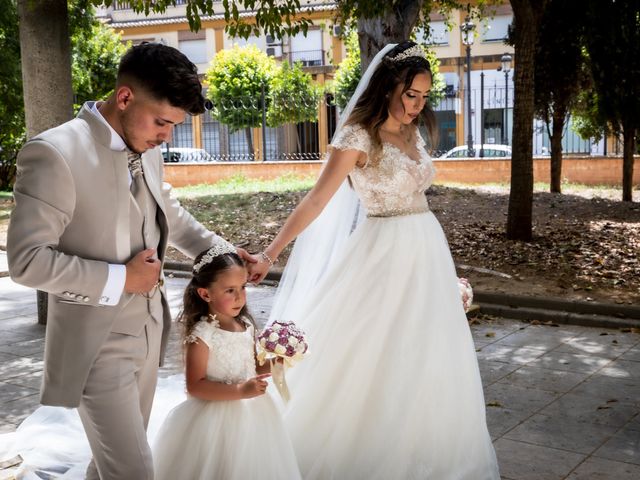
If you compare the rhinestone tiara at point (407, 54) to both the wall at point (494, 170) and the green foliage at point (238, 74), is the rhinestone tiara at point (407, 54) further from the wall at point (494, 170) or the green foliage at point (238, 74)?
the green foliage at point (238, 74)

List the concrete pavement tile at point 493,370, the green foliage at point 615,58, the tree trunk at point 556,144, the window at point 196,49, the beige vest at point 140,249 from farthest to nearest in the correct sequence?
1. the window at point 196,49
2. the tree trunk at point 556,144
3. the green foliage at point 615,58
4. the concrete pavement tile at point 493,370
5. the beige vest at point 140,249

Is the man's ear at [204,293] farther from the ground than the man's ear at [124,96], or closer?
closer

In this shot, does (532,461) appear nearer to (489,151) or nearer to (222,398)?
(222,398)

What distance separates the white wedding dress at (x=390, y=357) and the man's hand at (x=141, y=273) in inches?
66.8

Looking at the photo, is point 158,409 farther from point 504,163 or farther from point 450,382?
point 504,163

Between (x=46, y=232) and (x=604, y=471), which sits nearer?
(x=46, y=232)

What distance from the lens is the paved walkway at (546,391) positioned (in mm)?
4680

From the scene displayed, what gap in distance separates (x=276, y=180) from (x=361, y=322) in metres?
18.0

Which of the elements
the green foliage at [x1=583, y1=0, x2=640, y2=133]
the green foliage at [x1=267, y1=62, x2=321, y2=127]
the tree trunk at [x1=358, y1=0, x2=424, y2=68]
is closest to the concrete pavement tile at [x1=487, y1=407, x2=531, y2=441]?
the tree trunk at [x1=358, y1=0, x2=424, y2=68]

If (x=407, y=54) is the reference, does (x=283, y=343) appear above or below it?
below

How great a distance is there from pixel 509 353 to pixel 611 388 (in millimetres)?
1199

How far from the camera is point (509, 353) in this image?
712 cm

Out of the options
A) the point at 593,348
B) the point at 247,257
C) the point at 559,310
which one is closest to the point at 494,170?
the point at 559,310

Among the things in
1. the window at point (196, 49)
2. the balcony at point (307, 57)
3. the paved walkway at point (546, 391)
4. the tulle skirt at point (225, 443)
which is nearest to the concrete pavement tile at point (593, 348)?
the paved walkway at point (546, 391)
